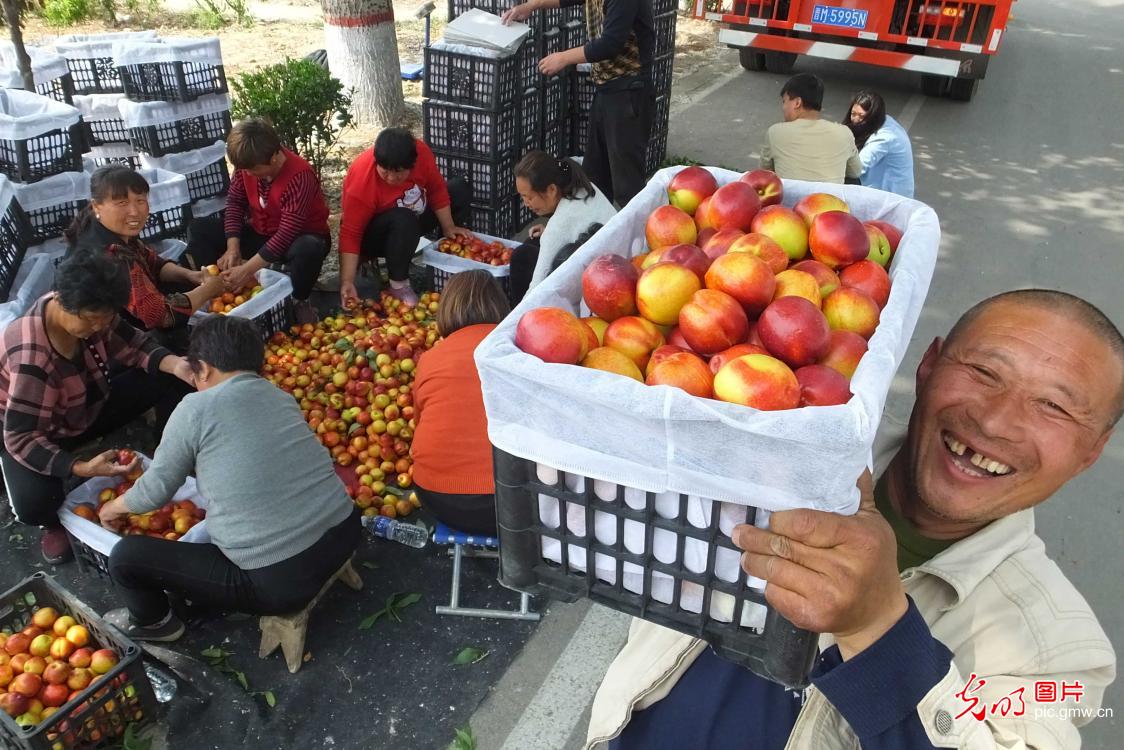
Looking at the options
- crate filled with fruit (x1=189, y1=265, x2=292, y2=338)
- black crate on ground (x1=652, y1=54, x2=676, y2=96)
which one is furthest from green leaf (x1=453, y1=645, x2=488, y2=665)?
black crate on ground (x1=652, y1=54, x2=676, y2=96)

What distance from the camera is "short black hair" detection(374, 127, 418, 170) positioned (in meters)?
4.96

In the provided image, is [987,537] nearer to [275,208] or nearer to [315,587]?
[315,587]

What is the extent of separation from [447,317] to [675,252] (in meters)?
2.15

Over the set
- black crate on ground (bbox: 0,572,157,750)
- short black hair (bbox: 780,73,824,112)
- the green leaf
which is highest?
short black hair (bbox: 780,73,824,112)

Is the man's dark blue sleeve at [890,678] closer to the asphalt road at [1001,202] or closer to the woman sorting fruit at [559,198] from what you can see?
the asphalt road at [1001,202]

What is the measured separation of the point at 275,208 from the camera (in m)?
5.15

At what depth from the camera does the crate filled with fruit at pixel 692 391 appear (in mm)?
1128

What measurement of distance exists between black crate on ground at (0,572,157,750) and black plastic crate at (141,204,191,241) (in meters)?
2.75

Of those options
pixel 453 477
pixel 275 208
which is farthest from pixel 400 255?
pixel 453 477

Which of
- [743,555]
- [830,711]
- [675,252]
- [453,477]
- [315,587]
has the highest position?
[675,252]

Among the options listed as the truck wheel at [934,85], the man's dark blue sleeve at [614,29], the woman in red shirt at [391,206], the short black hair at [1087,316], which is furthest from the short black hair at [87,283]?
the truck wheel at [934,85]

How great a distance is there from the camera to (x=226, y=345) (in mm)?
2963

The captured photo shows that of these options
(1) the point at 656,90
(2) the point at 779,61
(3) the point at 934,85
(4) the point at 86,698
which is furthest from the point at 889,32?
(4) the point at 86,698

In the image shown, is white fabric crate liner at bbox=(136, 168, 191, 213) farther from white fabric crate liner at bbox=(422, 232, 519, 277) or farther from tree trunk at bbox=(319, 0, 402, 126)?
tree trunk at bbox=(319, 0, 402, 126)
